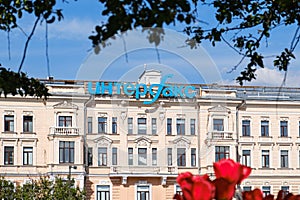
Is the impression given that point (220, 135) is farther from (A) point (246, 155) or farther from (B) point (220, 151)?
(A) point (246, 155)

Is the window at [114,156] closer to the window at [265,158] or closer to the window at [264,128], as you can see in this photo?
the window at [265,158]

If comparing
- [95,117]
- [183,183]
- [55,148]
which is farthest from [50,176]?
[183,183]

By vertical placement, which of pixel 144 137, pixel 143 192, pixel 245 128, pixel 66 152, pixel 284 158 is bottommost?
pixel 143 192

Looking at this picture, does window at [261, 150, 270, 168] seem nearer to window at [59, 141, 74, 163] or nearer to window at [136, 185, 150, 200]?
window at [136, 185, 150, 200]

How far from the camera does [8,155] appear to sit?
90.7 ft

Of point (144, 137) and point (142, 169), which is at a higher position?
point (144, 137)

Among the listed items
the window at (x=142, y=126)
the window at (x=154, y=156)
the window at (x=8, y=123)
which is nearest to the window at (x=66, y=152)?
the window at (x=8, y=123)

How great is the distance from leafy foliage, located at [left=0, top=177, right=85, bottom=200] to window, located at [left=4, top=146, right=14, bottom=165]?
1.34m

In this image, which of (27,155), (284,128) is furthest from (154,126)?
(284,128)

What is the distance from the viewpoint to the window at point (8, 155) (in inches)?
1083

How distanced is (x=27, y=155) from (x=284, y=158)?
32.9 ft

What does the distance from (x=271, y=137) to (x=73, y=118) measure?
790 centimetres

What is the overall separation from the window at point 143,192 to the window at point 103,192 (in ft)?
3.68

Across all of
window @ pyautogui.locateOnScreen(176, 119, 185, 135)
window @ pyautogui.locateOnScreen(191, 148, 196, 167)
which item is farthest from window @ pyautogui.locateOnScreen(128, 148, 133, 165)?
window @ pyautogui.locateOnScreen(191, 148, 196, 167)
